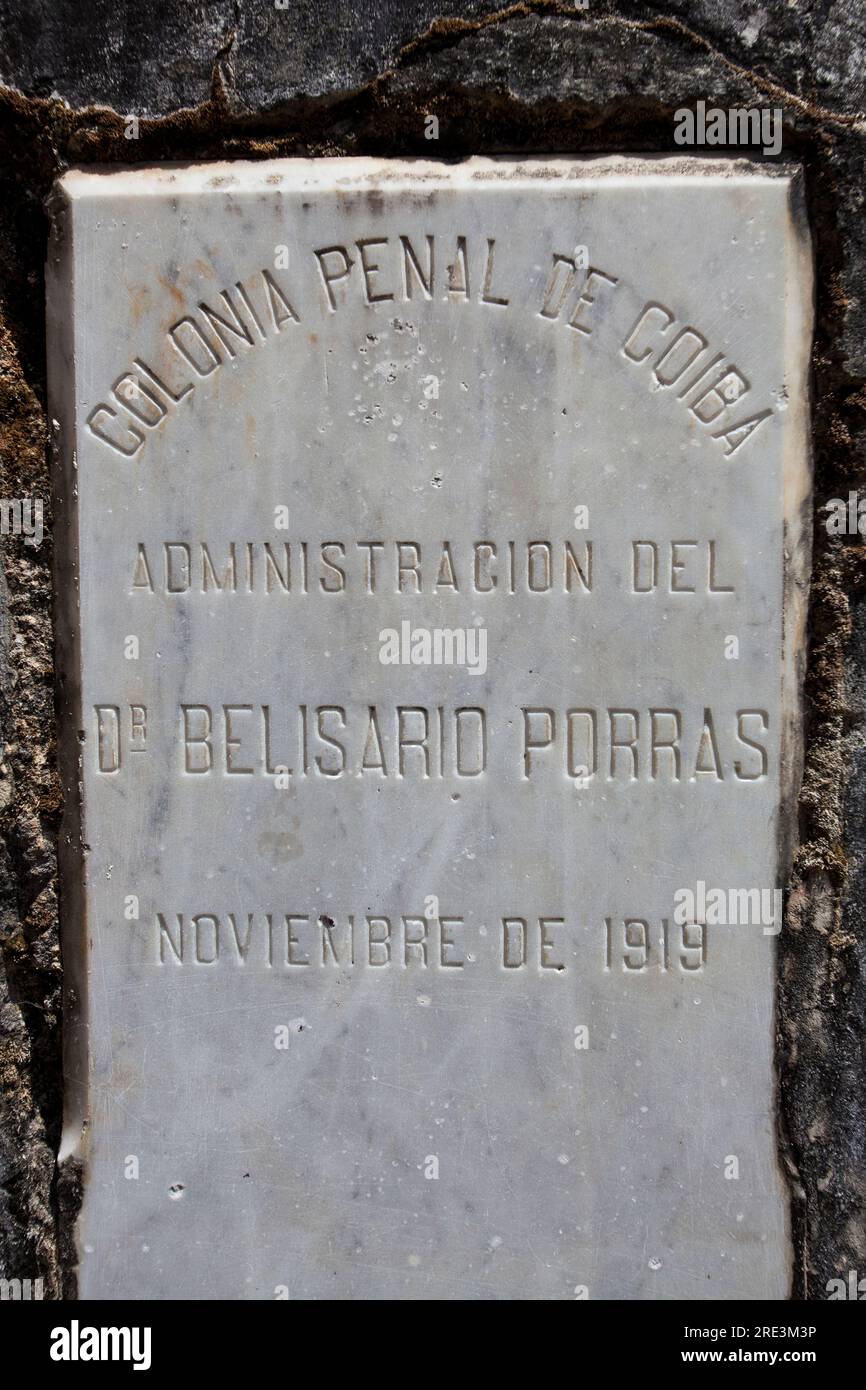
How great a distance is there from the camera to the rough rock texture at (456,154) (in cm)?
162

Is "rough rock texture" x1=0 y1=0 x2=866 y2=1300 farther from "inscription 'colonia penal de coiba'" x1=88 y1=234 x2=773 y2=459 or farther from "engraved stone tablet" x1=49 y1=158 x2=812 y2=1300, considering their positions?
"inscription 'colonia penal de coiba'" x1=88 y1=234 x2=773 y2=459

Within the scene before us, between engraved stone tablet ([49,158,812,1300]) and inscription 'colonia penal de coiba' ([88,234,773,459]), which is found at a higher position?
inscription 'colonia penal de coiba' ([88,234,773,459])

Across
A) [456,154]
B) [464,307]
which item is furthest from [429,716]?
[456,154]

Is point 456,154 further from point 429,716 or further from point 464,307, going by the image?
point 429,716

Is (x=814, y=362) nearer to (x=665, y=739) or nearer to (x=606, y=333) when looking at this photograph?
(x=606, y=333)

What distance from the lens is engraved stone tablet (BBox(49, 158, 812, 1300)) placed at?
5.37 ft

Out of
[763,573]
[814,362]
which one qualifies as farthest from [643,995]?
[814,362]

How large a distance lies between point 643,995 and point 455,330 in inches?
54.9

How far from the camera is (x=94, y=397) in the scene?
66.4 inches

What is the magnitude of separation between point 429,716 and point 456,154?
1.14 m

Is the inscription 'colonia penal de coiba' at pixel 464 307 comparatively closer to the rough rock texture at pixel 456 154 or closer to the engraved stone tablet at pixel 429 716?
the engraved stone tablet at pixel 429 716

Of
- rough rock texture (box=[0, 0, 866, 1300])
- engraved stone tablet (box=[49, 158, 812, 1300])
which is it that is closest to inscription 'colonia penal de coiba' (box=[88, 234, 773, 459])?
engraved stone tablet (box=[49, 158, 812, 1300])

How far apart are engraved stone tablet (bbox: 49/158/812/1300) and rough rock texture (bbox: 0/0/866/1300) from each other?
0.07 m

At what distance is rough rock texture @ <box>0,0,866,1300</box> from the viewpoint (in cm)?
162
